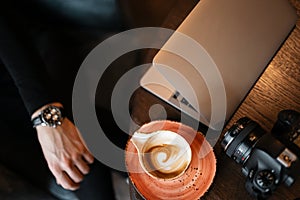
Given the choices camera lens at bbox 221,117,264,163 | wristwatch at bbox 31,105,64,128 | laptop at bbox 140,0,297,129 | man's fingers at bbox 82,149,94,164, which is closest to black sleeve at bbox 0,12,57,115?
wristwatch at bbox 31,105,64,128

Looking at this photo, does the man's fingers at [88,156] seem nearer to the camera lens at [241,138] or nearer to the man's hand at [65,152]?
the man's hand at [65,152]

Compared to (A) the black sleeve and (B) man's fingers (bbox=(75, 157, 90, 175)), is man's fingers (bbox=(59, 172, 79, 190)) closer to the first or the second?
(B) man's fingers (bbox=(75, 157, 90, 175))

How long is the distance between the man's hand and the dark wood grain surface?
19cm

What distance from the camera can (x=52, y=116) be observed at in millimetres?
919

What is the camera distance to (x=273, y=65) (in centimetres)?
79

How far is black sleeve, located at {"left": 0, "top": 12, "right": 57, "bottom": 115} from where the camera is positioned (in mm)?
934

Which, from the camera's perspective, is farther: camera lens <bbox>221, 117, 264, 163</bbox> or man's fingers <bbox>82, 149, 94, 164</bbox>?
man's fingers <bbox>82, 149, 94, 164</bbox>

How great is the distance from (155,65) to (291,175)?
0.26 m

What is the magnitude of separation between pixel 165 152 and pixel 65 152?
289mm

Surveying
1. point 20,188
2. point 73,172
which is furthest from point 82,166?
point 20,188

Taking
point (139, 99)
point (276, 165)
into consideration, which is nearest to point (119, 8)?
point (139, 99)

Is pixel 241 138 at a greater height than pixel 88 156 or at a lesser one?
greater

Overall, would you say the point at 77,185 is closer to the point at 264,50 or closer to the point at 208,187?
the point at 208,187

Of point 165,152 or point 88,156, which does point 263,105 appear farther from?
point 88,156
